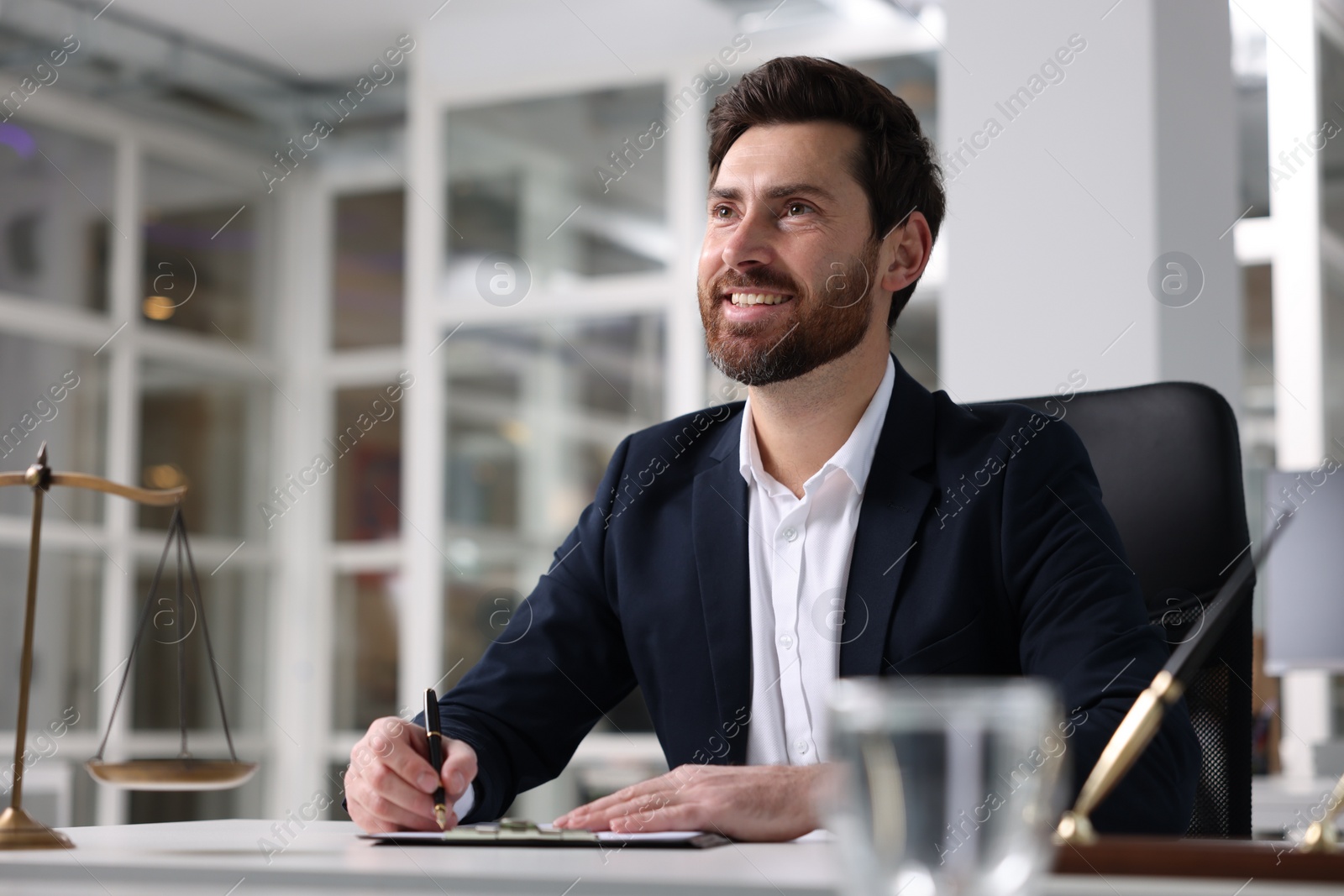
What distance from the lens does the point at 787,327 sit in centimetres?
196

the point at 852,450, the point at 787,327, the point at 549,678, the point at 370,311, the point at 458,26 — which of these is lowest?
the point at 549,678

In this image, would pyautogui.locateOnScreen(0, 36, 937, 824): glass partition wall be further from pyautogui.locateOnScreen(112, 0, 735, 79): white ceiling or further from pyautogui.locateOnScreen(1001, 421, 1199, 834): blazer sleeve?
pyautogui.locateOnScreen(1001, 421, 1199, 834): blazer sleeve

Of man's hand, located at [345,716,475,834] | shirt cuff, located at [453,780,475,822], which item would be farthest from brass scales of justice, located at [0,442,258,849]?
shirt cuff, located at [453,780,475,822]

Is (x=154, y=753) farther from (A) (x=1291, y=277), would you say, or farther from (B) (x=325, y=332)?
(A) (x=1291, y=277)

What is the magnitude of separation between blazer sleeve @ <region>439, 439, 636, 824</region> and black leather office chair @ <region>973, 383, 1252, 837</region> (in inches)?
25.7

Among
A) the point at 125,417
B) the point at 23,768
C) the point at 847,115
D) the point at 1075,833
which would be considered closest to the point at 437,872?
the point at 1075,833

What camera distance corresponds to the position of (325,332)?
24.2 ft

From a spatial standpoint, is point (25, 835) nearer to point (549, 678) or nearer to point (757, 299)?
point (549, 678)

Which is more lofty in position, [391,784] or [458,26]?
[458,26]

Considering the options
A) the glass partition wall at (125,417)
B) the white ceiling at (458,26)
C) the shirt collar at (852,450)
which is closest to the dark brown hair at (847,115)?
the shirt collar at (852,450)

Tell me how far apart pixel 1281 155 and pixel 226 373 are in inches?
187

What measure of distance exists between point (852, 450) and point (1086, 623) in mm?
402

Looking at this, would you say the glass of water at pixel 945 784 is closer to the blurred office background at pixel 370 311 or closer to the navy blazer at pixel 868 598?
the navy blazer at pixel 868 598

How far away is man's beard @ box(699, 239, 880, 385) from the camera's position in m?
1.96
